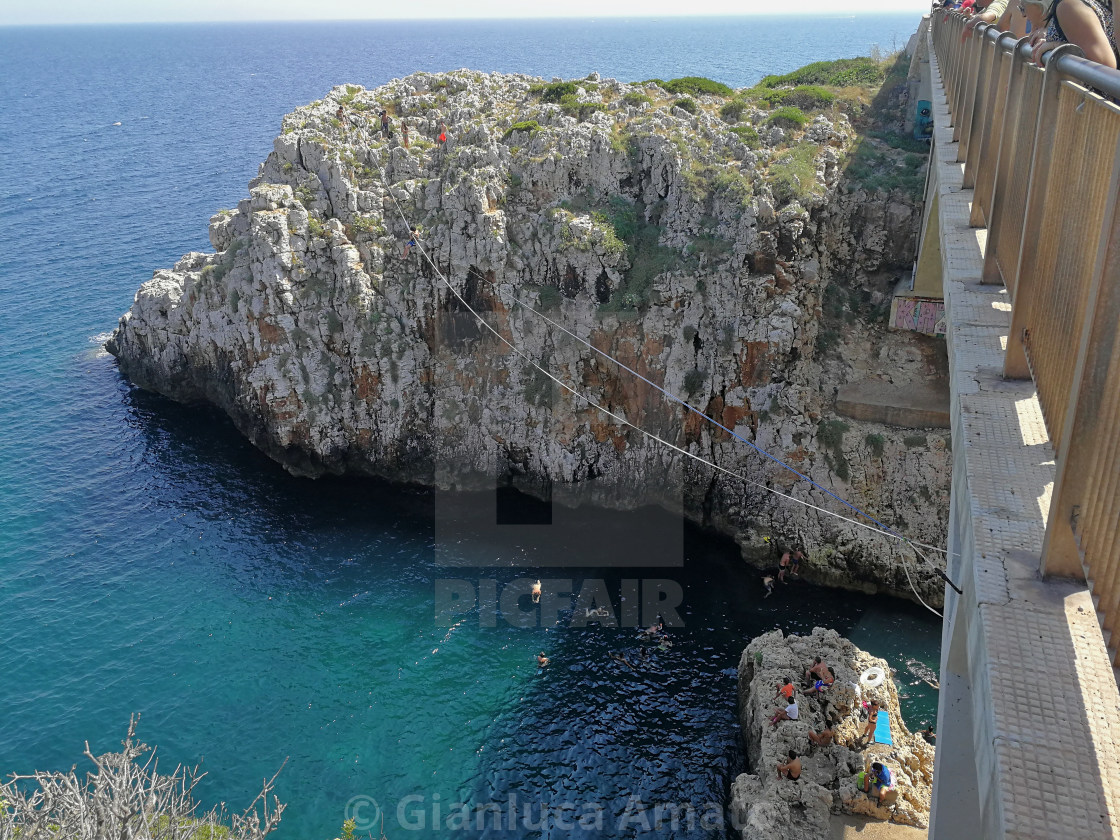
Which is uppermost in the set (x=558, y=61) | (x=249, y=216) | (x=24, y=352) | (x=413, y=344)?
(x=558, y=61)

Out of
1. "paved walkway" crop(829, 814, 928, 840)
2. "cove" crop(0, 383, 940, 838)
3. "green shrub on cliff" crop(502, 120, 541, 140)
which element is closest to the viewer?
"paved walkway" crop(829, 814, 928, 840)

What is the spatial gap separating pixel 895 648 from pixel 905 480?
6.47 meters

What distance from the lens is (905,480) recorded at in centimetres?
2906

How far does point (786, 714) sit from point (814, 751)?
1099 millimetres

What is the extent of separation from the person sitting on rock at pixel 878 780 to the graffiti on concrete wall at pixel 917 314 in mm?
18165

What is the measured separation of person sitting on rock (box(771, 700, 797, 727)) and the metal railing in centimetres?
1442

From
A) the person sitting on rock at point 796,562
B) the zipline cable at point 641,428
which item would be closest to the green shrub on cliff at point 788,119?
the zipline cable at point 641,428

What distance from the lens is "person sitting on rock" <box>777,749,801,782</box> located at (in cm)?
2009

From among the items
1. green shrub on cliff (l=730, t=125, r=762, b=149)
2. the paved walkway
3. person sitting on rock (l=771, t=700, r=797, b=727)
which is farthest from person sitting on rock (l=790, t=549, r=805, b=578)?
green shrub on cliff (l=730, t=125, r=762, b=149)

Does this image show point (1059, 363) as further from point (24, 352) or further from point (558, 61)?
point (558, 61)

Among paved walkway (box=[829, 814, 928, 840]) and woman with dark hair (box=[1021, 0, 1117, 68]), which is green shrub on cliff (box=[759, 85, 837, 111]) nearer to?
paved walkway (box=[829, 814, 928, 840])

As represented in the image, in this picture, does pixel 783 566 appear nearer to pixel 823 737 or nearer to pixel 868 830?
pixel 823 737

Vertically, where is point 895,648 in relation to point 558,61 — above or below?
below

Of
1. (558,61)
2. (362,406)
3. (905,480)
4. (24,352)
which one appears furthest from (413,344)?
(558,61)
